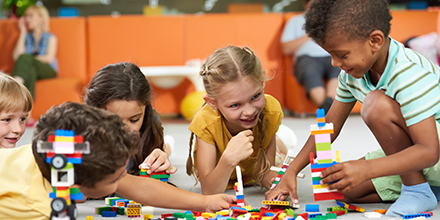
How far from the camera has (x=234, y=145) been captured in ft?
4.43

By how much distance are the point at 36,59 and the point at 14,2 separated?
1.50 m

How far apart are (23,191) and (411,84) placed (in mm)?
1006

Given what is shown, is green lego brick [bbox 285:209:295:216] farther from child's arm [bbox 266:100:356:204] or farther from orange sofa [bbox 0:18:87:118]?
orange sofa [bbox 0:18:87:118]

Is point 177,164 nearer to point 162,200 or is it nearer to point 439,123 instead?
point 162,200

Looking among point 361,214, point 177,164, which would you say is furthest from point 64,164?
point 177,164

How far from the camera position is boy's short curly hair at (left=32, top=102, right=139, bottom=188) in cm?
85

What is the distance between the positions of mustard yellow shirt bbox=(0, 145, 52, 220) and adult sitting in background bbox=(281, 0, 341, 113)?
286 centimetres

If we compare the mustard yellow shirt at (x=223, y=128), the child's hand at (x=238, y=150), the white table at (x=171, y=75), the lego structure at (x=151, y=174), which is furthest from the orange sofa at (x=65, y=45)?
the child's hand at (x=238, y=150)

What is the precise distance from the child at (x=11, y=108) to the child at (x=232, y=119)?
0.64 metres

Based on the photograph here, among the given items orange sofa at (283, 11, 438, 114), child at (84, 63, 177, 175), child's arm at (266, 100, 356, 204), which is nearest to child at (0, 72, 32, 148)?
child at (84, 63, 177, 175)

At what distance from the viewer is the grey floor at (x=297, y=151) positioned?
1321 mm

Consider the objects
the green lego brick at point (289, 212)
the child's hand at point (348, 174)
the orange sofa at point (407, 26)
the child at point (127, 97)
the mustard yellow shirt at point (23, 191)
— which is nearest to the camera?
the mustard yellow shirt at point (23, 191)

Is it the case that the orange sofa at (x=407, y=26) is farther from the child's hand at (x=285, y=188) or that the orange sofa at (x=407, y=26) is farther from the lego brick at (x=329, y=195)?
the lego brick at (x=329, y=195)

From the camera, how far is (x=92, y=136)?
84 cm
